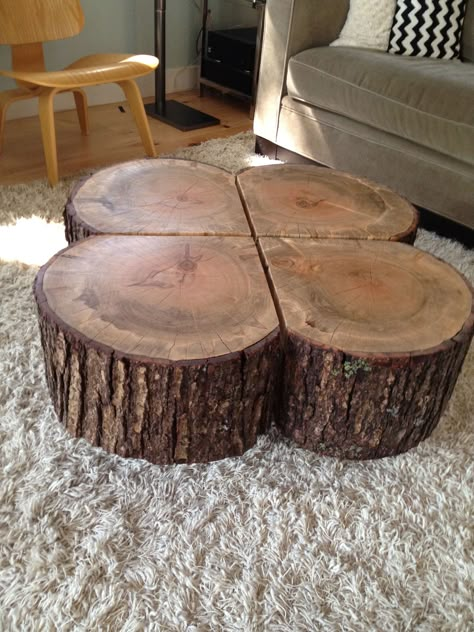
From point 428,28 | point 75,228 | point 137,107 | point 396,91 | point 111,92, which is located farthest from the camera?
point 111,92

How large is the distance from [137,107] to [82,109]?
38 cm

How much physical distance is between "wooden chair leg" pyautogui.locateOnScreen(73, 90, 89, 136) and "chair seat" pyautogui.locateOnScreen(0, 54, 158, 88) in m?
0.19

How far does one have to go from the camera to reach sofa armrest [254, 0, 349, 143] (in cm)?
237

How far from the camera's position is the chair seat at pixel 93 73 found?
2180mm

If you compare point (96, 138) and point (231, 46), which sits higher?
point (231, 46)

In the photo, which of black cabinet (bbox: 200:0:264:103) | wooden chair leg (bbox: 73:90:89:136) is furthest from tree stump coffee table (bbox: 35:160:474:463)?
black cabinet (bbox: 200:0:264:103)

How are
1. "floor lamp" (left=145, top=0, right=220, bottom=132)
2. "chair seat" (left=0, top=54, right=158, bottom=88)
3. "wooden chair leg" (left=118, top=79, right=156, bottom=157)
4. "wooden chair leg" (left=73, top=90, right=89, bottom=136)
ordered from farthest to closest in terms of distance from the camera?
"floor lamp" (left=145, top=0, right=220, bottom=132) < "wooden chair leg" (left=73, top=90, right=89, bottom=136) < "wooden chair leg" (left=118, top=79, right=156, bottom=157) < "chair seat" (left=0, top=54, right=158, bottom=88)

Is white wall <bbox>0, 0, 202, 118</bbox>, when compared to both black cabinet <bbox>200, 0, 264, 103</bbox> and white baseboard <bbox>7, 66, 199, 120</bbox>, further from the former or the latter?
black cabinet <bbox>200, 0, 264, 103</bbox>

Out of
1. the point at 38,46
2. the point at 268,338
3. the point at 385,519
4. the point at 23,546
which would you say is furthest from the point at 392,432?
the point at 38,46

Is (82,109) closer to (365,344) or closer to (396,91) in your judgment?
Answer: (396,91)

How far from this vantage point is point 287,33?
7.83 feet

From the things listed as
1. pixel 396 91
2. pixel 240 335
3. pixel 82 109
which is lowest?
pixel 82 109

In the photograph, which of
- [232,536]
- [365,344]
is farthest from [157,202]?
[232,536]

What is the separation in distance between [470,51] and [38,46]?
1770 millimetres
